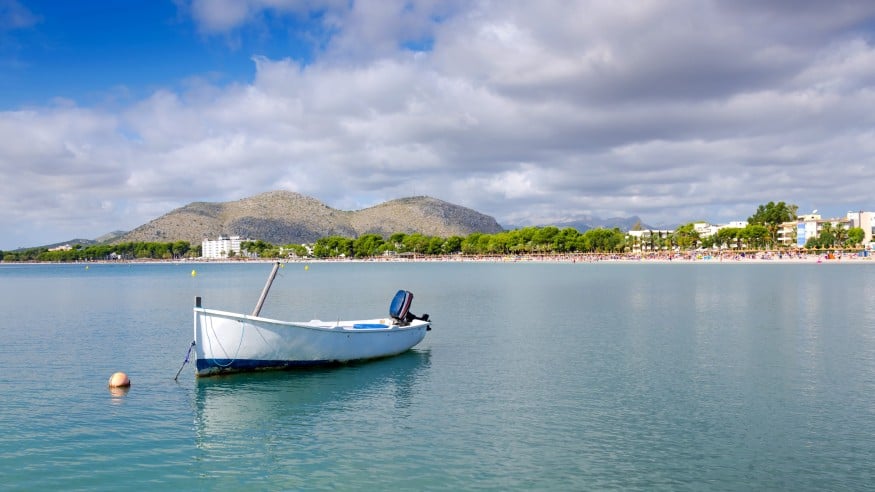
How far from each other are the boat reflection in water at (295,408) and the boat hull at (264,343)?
1.62 ft

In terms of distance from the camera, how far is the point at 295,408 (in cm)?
2242

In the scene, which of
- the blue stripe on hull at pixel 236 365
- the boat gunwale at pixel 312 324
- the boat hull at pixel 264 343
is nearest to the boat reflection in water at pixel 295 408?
the blue stripe on hull at pixel 236 365

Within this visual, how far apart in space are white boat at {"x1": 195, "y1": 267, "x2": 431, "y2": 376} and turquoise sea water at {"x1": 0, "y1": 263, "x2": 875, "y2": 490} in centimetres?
65

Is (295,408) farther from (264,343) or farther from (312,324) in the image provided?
(312,324)

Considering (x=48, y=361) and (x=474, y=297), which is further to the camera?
(x=474, y=297)

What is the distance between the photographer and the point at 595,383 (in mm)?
25703

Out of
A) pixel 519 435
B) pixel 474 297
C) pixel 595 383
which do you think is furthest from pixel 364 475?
pixel 474 297

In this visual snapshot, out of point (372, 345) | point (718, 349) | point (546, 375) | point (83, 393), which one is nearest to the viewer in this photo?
point (83, 393)

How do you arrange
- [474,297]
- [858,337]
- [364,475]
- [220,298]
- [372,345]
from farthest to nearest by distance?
[220,298], [474,297], [858,337], [372,345], [364,475]

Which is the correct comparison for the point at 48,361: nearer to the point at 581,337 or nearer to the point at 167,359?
the point at 167,359

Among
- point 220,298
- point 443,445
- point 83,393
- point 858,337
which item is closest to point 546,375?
point 443,445

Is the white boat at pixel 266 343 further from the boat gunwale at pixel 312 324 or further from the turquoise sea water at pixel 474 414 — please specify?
the turquoise sea water at pixel 474 414

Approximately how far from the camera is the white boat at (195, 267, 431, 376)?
25.6 metres

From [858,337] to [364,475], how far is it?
32742 millimetres
